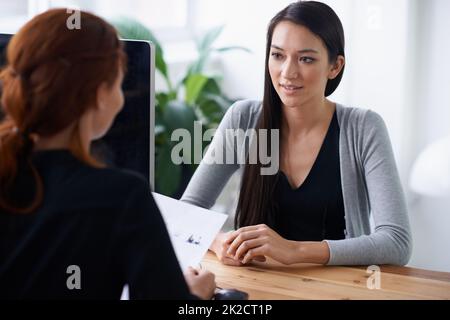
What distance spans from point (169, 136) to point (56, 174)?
1.83 m

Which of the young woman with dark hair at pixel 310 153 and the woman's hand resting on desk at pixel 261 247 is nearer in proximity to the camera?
the woman's hand resting on desk at pixel 261 247

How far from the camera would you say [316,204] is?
1589 millimetres

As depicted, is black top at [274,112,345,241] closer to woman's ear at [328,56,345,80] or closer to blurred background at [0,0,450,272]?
woman's ear at [328,56,345,80]

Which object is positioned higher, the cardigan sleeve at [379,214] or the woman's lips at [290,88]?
the woman's lips at [290,88]

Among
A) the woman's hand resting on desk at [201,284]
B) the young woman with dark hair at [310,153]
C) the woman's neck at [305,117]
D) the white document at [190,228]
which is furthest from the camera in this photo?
the woman's neck at [305,117]

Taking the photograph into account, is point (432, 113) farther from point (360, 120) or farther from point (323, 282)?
point (323, 282)

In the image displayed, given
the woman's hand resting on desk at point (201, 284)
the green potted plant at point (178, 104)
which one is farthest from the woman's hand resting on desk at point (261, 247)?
the green potted plant at point (178, 104)

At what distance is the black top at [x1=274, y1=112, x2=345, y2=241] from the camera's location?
62.7 inches

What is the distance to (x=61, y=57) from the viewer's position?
0.79 metres

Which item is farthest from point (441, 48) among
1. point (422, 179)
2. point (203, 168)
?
point (203, 168)

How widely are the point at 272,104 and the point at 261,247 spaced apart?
0.52 metres

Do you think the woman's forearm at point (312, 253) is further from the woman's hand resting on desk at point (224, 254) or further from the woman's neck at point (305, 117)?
the woman's neck at point (305, 117)

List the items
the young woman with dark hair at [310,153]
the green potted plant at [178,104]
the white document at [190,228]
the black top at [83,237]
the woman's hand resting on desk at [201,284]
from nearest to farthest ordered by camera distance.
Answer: the black top at [83,237], the woman's hand resting on desk at [201,284], the white document at [190,228], the young woman with dark hair at [310,153], the green potted plant at [178,104]

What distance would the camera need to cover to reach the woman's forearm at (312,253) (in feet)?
4.13
